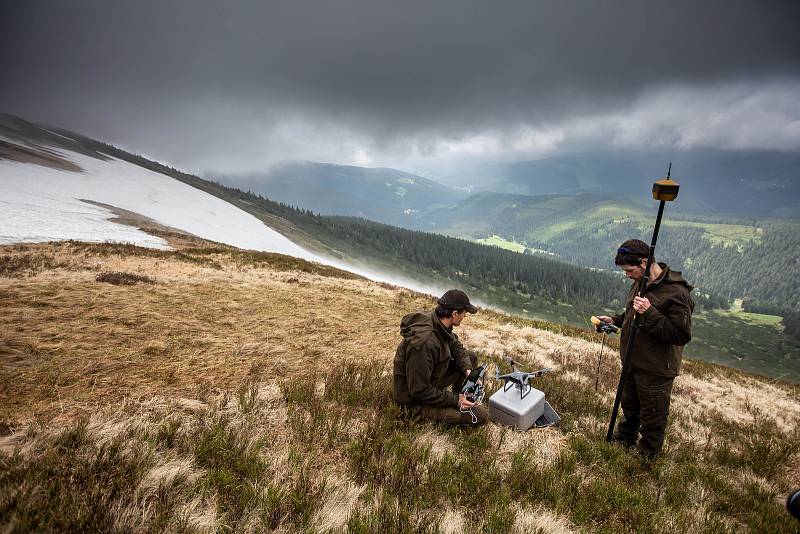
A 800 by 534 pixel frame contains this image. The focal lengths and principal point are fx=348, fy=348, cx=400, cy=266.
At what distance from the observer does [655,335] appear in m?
4.95

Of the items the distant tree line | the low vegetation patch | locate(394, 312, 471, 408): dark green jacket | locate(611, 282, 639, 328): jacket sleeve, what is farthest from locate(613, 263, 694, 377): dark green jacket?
the distant tree line

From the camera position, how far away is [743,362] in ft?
412

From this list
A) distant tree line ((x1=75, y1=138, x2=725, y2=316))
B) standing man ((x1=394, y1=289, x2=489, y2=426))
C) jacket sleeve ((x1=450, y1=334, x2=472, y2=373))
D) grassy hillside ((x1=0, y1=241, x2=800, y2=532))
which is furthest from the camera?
distant tree line ((x1=75, y1=138, x2=725, y2=316))

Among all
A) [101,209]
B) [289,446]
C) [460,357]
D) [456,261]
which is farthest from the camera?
[456,261]

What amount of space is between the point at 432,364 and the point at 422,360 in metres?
0.20

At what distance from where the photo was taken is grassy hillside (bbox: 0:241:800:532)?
121 inches

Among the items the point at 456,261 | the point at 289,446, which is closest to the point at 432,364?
the point at 289,446

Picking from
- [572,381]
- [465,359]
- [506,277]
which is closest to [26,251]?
[465,359]

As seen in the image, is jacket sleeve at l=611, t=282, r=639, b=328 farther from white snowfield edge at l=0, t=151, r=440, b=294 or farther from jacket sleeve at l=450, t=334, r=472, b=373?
white snowfield edge at l=0, t=151, r=440, b=294

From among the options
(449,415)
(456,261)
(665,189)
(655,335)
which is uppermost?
(665,189)

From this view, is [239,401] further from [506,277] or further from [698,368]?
[506,277]

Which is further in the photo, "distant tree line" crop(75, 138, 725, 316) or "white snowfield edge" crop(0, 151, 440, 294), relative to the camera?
"distant tree line" crop(75, 138, 725, 316)

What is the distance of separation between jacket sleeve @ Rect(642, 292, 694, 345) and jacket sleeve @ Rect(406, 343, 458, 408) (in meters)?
2.95

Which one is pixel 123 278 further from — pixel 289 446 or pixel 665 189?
pixel 665 189
